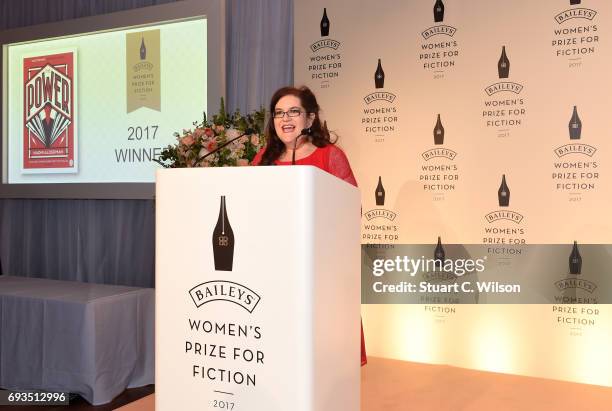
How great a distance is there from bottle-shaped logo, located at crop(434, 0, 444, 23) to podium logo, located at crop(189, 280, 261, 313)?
7.75ft

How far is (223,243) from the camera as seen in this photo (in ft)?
2.95

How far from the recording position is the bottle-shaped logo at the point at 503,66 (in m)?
2.63

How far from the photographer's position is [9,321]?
9.68 ft

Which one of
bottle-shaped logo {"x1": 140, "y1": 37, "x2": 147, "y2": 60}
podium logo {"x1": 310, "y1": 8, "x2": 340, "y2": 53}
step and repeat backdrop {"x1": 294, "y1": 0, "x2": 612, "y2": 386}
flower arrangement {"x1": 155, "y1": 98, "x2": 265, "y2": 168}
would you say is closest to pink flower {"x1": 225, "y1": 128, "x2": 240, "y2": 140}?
flower arrangement {"x1": 155, "y1": 98, "x2": 265, "y2": 168}

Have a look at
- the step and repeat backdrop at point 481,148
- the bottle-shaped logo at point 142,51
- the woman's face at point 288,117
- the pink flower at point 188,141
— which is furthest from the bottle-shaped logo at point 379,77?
the bottle-shaped logo at point 142,51

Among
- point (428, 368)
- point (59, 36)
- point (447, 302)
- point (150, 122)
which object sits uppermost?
point (59, 36)

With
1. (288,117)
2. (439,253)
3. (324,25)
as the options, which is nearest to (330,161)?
(288,117)

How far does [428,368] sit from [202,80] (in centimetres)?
214

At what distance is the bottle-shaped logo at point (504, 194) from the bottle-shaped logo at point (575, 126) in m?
0.37

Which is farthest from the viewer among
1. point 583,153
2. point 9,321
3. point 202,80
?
point 202,80

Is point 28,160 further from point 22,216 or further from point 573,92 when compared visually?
point 573,92

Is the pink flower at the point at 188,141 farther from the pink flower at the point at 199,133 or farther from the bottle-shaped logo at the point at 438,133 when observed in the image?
the bottle-shaped logo at the point at 438,133

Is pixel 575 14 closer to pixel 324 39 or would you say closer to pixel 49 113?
pixel 324 39

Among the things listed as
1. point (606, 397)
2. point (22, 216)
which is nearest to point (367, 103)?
point (606, 397)
